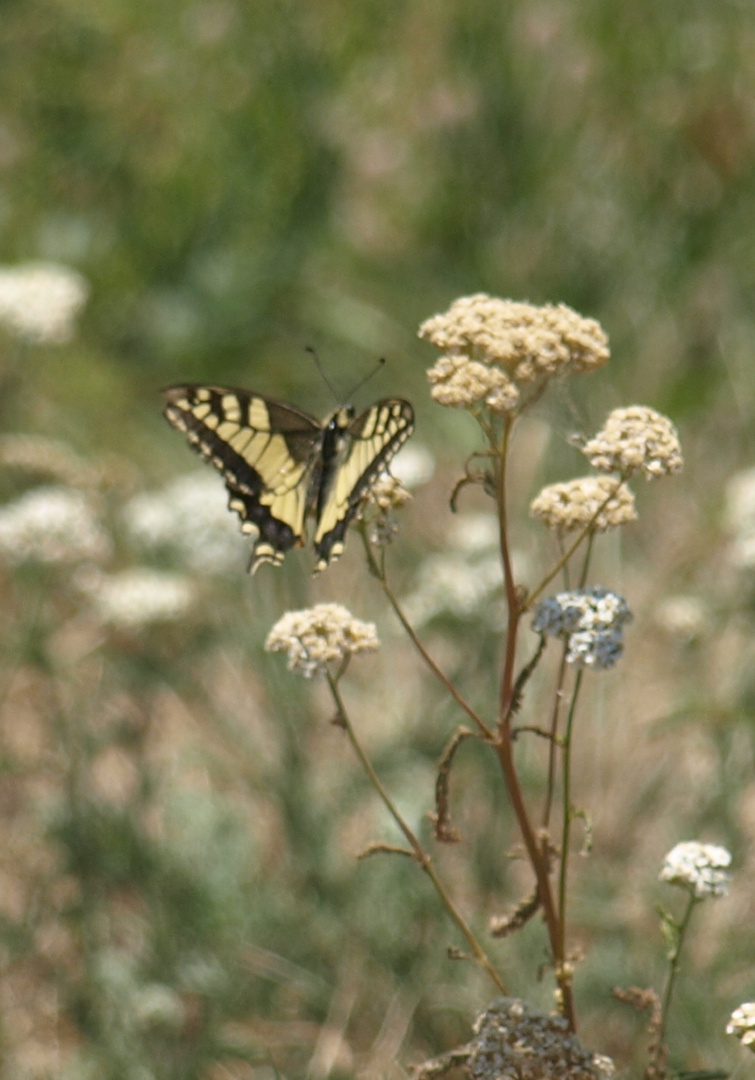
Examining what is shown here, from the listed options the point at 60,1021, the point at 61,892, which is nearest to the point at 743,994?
the point at 60,1021

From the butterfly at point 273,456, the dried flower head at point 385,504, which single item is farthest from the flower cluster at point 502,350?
the butterfly at point 273,456

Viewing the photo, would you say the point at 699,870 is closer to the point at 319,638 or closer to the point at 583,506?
the point at 583,506

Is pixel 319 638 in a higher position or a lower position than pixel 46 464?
lower

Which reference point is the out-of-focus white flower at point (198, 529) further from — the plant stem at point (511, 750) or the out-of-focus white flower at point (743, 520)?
the plant stem at point (511, 750)

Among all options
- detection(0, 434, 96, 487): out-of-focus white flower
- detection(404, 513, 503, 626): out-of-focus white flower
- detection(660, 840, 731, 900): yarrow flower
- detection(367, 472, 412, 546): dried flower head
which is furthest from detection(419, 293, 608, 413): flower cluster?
detection(0, 434, 96, 487): out-of-focus white flower

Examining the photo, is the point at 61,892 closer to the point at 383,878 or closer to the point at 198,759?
the point at 198,759

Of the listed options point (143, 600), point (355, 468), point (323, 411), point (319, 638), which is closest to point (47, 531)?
point (143, 600)

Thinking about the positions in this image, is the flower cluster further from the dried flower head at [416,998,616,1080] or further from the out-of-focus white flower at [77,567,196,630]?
the out-of-focus white flower at [77,567,196,630]
